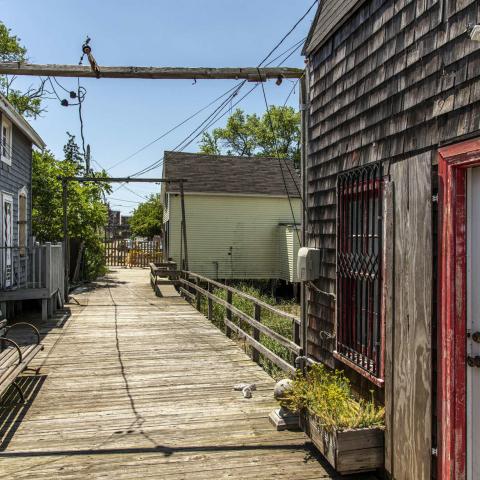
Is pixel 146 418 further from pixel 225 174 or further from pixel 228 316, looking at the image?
pixel 225 174

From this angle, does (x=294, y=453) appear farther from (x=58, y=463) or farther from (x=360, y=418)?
(x=58, y=463)

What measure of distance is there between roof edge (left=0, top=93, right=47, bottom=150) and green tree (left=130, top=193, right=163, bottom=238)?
88.4 feet

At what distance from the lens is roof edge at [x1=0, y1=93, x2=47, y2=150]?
1086 cm

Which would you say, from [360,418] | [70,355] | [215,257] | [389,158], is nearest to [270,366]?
[70,355]

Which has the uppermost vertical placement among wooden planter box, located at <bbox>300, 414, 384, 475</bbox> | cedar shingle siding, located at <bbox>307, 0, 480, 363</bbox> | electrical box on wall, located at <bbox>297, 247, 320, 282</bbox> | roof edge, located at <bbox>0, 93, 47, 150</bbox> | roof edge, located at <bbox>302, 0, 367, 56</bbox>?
roof edge, located at <bbox>0, 93, 47, 150</bbox>

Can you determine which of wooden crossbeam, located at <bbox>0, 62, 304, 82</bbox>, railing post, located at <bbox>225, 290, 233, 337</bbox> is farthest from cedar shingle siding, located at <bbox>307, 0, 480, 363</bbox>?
railing post, located at <bbox>225, 290, 233, 337</bbox>

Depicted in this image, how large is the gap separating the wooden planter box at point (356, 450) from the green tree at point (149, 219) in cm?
3869

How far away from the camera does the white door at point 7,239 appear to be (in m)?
11.4

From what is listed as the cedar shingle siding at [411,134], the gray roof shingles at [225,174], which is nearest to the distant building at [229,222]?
the gray roof shingles at [225,174]

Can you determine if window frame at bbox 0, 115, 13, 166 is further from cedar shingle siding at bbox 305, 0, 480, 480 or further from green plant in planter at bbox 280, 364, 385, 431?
green plant in planter at bbox 280, 364, 385, 431

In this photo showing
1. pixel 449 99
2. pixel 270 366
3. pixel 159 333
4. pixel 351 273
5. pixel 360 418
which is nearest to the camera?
pixel 449 99

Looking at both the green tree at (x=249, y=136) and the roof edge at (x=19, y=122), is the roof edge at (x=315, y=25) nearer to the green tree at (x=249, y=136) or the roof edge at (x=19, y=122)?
the roof edge at (x=19, y=122)

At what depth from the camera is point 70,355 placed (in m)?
7.71

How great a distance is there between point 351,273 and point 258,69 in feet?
10.1
